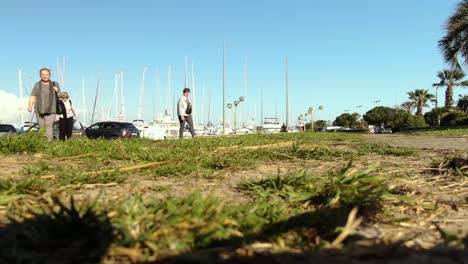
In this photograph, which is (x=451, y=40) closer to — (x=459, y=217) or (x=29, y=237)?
(x=459, y=217)

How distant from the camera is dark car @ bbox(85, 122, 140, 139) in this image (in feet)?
53.8

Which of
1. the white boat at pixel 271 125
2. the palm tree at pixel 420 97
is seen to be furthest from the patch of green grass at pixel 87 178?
the palm tree at pixel 420 97

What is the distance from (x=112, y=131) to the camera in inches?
660

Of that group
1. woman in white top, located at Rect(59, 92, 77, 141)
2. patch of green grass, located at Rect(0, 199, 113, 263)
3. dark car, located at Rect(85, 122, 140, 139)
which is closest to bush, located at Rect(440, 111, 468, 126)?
dark car, located at Rect(85, 122, 140, 139)

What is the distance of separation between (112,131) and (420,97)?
7327 centimetres

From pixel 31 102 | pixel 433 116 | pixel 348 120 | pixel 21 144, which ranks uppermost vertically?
pixel 348 120

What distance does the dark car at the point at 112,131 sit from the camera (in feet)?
53.8

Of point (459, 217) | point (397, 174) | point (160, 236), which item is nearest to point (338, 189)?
point (459, 217)

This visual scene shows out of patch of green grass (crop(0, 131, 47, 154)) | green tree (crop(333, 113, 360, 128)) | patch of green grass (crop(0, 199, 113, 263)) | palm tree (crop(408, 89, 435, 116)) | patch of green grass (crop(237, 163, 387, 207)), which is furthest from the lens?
green tree (crop(333, 113, 360, 128))

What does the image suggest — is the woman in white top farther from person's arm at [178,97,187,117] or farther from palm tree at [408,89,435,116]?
palm tree at [408,89,435,116]

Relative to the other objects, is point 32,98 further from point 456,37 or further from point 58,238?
point 456,37

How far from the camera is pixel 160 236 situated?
4.84 feet

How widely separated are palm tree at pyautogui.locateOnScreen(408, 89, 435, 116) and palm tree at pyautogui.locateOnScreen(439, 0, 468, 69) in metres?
56.5

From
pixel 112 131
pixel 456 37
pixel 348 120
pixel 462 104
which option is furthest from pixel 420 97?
pixel 112 131
